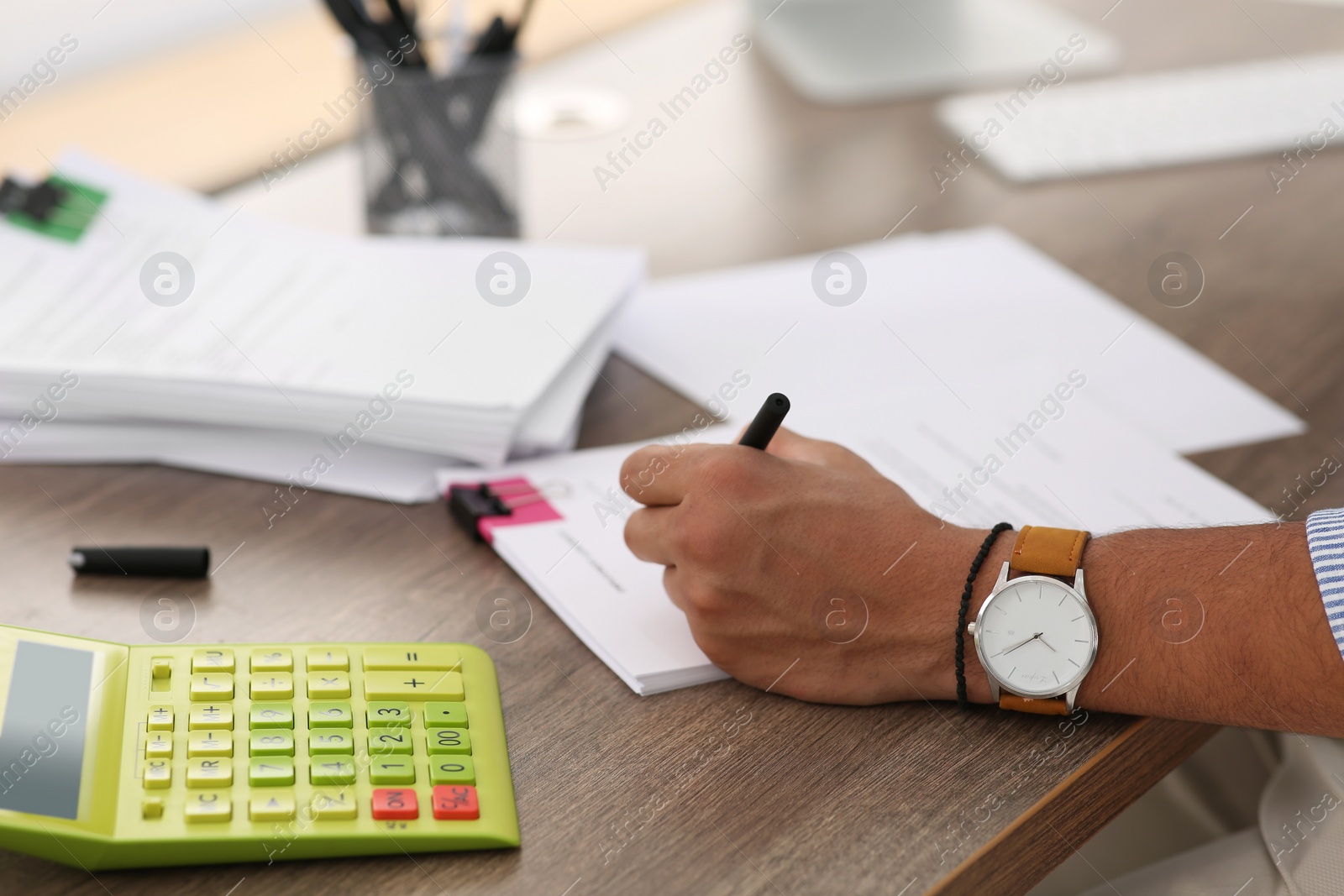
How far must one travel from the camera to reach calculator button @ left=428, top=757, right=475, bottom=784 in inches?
22.2

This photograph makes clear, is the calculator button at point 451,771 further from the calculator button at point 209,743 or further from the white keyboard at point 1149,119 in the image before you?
the white keyboard at point 1149,119

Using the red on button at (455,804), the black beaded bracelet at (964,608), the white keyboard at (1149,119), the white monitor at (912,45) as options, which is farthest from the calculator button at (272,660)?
the white monitor at (912,45)

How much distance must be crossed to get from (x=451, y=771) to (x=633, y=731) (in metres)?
0.10

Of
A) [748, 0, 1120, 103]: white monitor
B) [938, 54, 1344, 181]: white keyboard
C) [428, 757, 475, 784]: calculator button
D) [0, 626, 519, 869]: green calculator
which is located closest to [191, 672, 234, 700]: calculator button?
[0, 626, 519, 869]: green calculator

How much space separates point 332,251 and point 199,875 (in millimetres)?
584

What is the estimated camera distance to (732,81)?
1510 mm

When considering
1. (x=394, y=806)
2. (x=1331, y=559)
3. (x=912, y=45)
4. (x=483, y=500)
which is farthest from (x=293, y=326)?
(x=912, y=45)

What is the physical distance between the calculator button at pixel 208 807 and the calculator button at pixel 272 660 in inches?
3.1

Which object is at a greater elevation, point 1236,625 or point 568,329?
point 1236,625

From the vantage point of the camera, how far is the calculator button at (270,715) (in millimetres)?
569

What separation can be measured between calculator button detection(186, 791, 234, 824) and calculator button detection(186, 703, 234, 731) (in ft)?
0.13

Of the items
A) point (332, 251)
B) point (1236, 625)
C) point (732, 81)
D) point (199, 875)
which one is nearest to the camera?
point (199, 875)

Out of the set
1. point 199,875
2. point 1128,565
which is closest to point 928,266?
point 1128,565

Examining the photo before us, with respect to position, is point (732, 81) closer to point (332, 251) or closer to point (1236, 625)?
point (332, 251)
